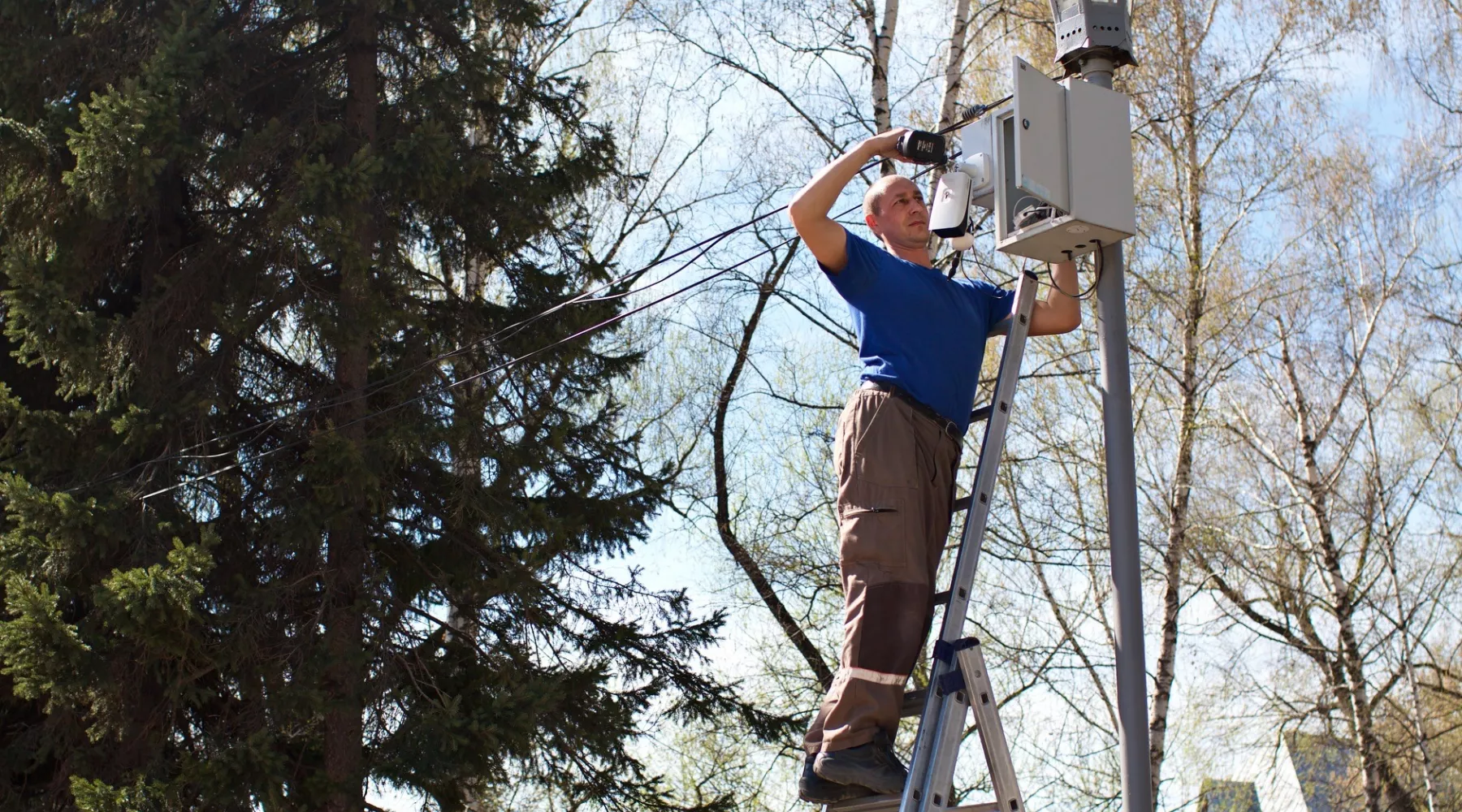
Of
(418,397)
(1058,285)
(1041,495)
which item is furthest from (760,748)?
(1058,285)

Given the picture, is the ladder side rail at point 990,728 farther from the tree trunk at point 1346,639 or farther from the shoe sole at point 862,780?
the tree trunk at point 1346,639

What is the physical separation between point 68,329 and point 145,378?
2.11 ft

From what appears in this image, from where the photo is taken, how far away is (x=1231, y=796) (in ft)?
51.4

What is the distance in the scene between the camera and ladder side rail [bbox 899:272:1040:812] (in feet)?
11.2

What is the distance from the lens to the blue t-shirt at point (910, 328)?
3.80 meters

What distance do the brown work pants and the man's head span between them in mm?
568

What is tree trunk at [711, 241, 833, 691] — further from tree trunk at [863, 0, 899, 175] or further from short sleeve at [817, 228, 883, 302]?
short sleeve at [817, 228, 883, 302]

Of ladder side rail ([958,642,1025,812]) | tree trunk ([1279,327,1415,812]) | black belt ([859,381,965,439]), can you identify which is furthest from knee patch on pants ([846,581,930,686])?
tree trunk ([1279,327,1415,812])

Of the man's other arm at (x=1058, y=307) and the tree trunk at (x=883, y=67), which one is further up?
the tree trunk at (x=883, y=67)

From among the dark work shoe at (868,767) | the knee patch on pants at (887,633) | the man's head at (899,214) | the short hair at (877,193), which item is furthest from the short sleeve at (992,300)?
the dark work shoe at (868,767)

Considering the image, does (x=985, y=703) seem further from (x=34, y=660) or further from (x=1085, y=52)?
(x=34, y=660)

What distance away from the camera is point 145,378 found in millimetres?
8789

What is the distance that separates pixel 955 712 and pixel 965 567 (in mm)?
380

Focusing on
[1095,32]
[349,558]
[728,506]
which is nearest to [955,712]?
[1095,32]
